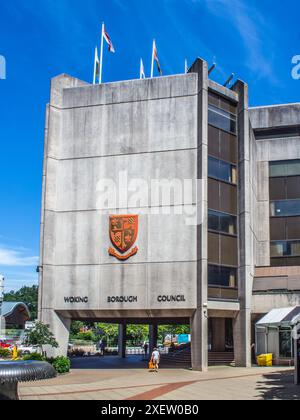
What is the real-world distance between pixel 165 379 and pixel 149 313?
9.11m

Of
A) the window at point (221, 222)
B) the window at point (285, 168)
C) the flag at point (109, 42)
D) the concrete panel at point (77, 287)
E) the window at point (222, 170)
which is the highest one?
the flag at point (109, 42)

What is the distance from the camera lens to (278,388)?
26891 mm

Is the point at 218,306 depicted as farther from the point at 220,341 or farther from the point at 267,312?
the point at 220,341

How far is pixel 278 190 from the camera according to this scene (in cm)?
5316

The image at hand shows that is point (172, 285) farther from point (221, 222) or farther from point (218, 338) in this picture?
point (218, 338)

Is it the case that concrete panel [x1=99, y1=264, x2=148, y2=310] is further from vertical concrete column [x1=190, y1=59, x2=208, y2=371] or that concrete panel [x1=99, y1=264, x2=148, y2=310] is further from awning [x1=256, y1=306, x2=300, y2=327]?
awning [x1=256, y1=306, x2=300, y2=327]

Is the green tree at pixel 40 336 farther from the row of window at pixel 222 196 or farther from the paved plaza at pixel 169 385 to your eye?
the row of window at pixel 222 196

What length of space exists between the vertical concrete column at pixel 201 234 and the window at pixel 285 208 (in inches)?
512

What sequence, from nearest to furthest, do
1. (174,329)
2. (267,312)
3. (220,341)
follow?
(267,312)
(220,341)
(174,329)

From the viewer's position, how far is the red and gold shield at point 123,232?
140ft

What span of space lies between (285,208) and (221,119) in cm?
1270

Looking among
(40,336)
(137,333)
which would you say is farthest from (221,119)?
(137,333)

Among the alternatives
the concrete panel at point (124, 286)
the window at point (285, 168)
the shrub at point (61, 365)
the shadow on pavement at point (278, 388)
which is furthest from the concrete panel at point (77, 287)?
the window at point (285, 168)
